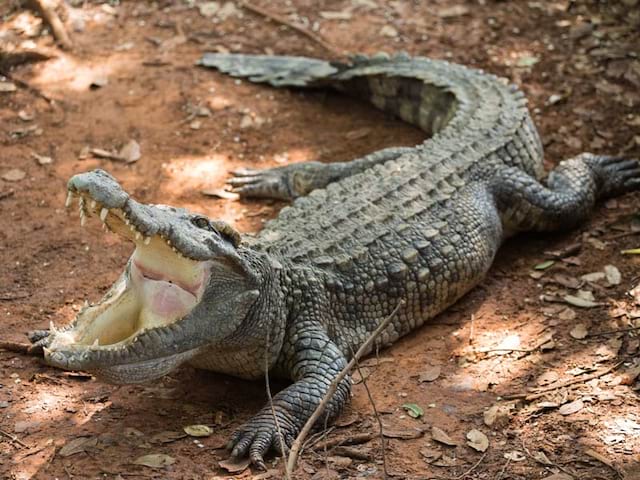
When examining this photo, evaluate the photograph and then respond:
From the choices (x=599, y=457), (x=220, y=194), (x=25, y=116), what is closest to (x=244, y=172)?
(x=220, y=194)

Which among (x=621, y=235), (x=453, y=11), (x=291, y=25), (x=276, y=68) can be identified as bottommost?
(x=621, y=235)

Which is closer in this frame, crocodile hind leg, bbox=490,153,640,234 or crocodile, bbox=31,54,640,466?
crocodile, bbox=31,54,640,466

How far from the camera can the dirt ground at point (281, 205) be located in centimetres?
368

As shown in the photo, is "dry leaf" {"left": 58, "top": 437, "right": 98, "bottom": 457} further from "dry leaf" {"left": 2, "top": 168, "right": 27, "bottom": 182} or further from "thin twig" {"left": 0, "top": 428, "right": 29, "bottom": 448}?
"dry leaf" {"left": 2, "top": 168, "right": 27, "bottom": 182}

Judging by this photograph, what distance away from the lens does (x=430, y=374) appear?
4.29m

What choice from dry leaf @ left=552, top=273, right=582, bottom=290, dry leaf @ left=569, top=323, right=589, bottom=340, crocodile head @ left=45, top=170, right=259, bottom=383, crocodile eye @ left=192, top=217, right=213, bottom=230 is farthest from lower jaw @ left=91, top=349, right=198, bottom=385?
dry leaf @ left=552, top=273, right=582, bottom=290

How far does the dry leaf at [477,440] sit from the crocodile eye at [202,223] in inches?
55.7

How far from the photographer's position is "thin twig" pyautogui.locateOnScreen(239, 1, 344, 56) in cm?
739

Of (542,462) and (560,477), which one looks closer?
(560,477)

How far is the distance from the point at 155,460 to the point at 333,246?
146 cm

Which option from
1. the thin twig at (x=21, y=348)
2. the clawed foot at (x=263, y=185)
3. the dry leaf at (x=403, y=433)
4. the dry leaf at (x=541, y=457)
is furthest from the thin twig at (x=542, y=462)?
the clawed foot at (x=263, y=185)

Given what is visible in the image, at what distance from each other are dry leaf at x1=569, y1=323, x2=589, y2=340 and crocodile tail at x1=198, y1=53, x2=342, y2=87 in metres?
3.00

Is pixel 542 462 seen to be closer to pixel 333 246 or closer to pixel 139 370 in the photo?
pixel 333 246

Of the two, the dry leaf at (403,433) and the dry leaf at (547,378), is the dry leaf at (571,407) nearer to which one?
the dry leaf at (547,378)
